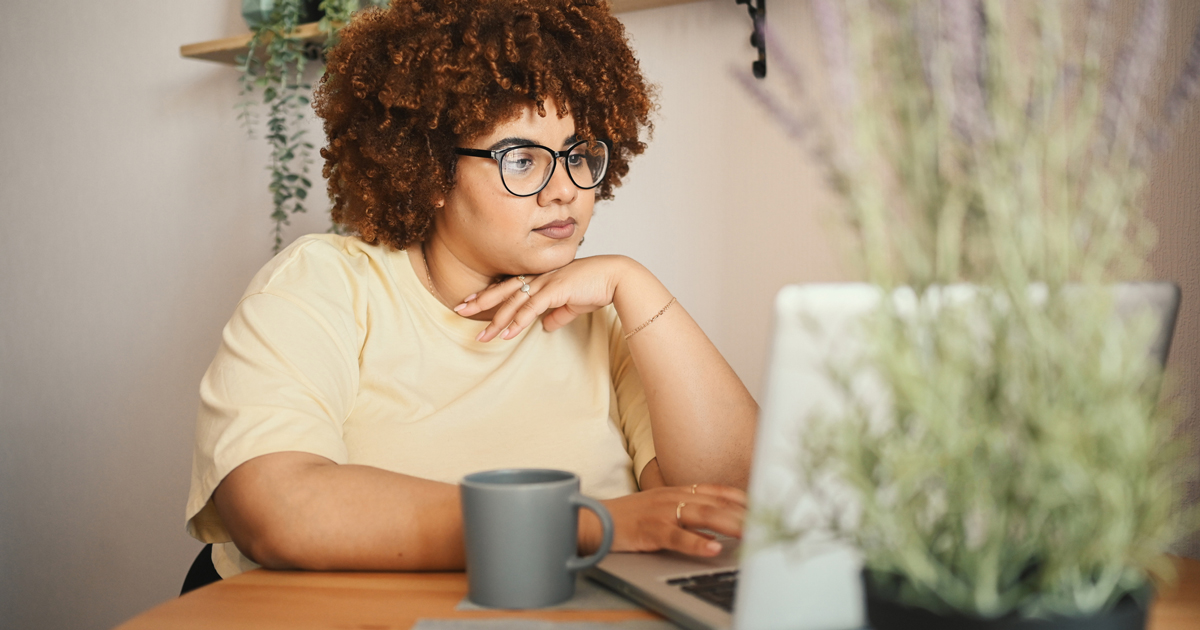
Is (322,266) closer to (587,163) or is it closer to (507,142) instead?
(507,142)

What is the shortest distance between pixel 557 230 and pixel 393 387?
327mm

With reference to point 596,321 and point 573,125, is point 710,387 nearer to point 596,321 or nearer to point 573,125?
point 596,321

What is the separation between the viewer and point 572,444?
48.3 inches

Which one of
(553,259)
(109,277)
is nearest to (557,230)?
(553,259)

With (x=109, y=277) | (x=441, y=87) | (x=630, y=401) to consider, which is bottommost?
(x=630, y=401)

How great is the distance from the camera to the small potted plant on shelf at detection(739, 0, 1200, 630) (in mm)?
354

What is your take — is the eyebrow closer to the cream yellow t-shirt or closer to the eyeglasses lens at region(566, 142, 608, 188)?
the eyeglasses lens at region(566, 142, 608, 188)

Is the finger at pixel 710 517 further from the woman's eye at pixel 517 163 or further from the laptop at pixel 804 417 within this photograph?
the woman's eye at pixel 517 163

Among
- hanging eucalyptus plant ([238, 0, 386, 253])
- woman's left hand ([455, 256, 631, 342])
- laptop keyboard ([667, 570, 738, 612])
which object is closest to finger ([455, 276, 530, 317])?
woman's left hand ([455, 256, 631, 342])

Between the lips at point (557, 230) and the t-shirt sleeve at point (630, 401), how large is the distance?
167mm

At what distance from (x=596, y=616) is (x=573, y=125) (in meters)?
0.82

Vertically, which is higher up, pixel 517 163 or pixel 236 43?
pixel 236 43

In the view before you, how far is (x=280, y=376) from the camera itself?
0.98 metres

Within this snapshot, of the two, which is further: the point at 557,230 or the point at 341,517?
the point at 557,230
